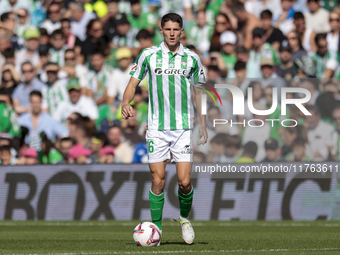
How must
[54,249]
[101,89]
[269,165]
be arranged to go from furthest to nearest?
[101,89] → [269,165] → [54,249]

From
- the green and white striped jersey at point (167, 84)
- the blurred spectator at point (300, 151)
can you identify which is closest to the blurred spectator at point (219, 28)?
the blurred spectator at point (300, 151)

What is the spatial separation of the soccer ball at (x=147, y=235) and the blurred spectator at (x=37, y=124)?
5.77m

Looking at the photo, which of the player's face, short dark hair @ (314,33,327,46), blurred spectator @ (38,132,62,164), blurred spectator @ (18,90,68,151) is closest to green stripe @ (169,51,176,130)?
the player's face

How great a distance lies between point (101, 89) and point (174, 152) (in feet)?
21.9

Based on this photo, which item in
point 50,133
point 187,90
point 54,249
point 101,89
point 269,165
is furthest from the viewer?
point 101,89

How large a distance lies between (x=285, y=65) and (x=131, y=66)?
3.02 metres

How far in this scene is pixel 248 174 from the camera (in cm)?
1065

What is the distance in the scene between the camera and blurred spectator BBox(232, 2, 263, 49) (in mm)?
13289

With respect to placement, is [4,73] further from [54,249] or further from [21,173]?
[54,249]

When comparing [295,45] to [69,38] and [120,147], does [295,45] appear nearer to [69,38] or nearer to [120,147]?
[120,147]

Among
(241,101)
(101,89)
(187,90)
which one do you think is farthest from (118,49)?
(187,90)

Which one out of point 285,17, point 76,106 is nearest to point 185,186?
point 76,106

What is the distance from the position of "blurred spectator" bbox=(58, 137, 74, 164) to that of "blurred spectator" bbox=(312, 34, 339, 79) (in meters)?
4.70

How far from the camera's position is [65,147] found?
37.3ft
